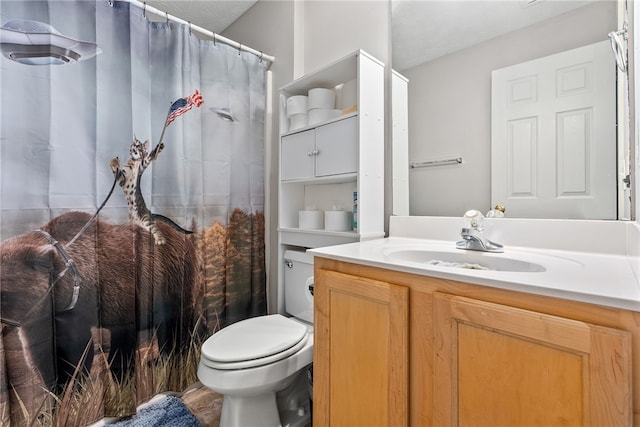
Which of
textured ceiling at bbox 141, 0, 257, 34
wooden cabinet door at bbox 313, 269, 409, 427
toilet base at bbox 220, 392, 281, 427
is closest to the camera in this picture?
wooden cabinet door at bbox 313, 269, 409, 427

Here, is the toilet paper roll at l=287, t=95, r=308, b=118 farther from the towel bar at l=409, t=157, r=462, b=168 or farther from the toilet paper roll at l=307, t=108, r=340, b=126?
the towel bar at l=409, t=157, r=462, b=168

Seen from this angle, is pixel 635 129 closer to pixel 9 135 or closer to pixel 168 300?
→ pixel 168 300

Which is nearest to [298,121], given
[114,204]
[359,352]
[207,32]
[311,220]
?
[311,220]

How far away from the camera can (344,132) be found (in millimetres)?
1361

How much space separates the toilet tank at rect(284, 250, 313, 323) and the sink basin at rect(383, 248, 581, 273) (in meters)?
0.58

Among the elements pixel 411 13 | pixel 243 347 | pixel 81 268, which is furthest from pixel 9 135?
pixel 411 13

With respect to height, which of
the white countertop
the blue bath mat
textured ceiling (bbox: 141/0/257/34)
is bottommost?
the blue bath mat

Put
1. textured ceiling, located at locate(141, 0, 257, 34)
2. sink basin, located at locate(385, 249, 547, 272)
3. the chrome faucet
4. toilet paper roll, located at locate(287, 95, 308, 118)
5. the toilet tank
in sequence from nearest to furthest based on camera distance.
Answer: sink basin, located at locate(385, 249, 547, 272), the chrome faucet, the toilet tank, toilet paper roll, located at locate(287, 95, 308, 118), textured ceiling, located at locate(141, 0, 257, 34)

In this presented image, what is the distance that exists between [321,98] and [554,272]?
4.10 feet

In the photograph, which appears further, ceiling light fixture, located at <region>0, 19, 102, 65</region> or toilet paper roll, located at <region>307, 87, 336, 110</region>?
toilet paper roll, located at <region>307, 87, 336, 110</region>

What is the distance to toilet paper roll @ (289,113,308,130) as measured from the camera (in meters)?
1.63

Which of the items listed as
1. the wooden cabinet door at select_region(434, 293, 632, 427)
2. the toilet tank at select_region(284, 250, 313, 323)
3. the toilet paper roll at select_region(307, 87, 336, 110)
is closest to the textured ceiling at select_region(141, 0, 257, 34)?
the toilet paper roll at select_region(307, 87, 336, 110)

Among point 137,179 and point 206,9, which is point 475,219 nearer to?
point 137,179

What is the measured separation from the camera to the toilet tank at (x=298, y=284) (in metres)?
1.51
